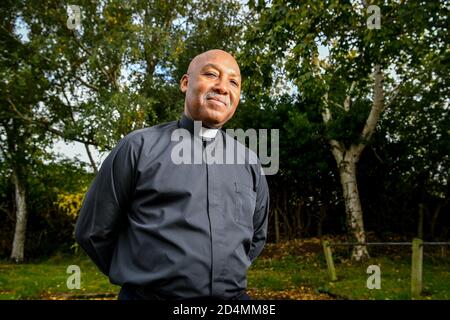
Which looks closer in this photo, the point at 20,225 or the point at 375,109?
the point at 375,109

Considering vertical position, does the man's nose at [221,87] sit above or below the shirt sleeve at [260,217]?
above

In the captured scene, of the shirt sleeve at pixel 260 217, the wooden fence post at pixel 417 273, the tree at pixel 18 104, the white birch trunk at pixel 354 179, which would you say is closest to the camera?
the shirt sleeve at pixel 260 217

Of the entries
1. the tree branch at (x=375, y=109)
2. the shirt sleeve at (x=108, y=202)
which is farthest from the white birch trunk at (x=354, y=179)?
the shirt sleeve at (x=108, y=202)

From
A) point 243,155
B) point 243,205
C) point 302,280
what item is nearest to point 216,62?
point 243,155

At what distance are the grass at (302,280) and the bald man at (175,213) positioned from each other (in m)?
7.19

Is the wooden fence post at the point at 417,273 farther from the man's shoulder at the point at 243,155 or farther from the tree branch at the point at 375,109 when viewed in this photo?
the man's shoulder at the point at 243,155

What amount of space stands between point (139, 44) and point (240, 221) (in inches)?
530

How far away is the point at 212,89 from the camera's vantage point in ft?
6.61

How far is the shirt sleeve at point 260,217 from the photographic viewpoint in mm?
2223

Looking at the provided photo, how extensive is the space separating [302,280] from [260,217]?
9.38m

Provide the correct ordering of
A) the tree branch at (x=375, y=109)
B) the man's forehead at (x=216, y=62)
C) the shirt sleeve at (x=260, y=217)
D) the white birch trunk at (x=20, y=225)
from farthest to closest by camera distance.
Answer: the white birch trunk at (x=20, y=225) → the tree branch at (x=375, y=109) → the shirt sleeve at (x=260, y=217) → the man's forehead at (x=216, y=62)

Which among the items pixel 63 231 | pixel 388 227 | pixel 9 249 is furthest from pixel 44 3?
pixel 388 227

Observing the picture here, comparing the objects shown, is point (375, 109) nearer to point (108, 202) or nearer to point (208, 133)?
point (208, 133)

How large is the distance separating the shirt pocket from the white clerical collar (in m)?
0.25
